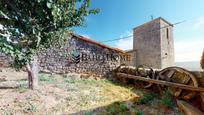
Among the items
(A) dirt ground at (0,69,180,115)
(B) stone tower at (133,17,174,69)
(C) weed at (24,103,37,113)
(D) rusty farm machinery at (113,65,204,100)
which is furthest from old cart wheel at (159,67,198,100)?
→ (B) stone tower at (133,17,174,69)

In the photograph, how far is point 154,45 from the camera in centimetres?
2345

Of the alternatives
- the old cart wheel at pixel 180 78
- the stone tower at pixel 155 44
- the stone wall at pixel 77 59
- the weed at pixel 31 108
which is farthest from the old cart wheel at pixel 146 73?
the stone tower at pixel 155 44

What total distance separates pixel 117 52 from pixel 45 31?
1019 centimetres

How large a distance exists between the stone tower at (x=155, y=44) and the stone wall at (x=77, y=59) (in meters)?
9.59

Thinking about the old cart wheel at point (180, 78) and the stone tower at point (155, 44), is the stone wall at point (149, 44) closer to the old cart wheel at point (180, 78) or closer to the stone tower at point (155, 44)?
the stone tower at point (155, 44)

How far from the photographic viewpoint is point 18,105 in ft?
22.6

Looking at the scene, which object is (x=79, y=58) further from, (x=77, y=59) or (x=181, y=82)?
(x=181, y=82)

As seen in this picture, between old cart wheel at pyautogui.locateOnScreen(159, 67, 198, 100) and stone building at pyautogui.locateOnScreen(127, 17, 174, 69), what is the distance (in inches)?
625

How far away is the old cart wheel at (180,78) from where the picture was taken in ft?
17.6

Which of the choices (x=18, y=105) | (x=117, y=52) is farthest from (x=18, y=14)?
(x=117, y=52)

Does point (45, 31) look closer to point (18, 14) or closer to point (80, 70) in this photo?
point (18, 14)

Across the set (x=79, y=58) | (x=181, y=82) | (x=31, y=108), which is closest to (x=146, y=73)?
(x=181, y=82)

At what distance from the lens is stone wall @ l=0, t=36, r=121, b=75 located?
48.3ft

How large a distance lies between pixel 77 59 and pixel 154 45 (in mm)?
12217
